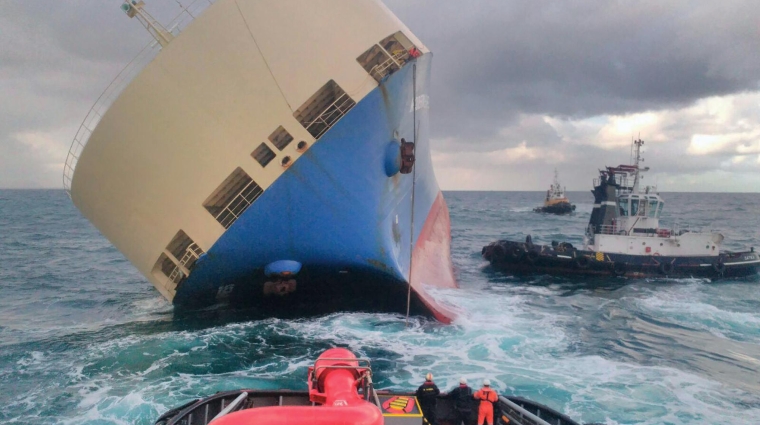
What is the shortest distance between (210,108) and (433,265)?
35.1ft

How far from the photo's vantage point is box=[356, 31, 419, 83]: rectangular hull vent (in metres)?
11.9

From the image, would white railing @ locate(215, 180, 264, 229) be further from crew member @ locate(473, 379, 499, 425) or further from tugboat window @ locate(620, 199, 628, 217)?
tugboat window @ locate(620, 199, 628, 217)

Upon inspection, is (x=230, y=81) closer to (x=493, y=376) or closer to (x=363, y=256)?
(x=363, y=256)

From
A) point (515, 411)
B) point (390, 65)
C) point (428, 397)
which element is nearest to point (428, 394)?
point (428, 397)

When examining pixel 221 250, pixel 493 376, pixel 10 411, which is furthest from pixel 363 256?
pixel 10 411

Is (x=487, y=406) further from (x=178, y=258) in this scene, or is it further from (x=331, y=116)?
(x=178, y=258)

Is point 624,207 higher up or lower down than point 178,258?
higher up

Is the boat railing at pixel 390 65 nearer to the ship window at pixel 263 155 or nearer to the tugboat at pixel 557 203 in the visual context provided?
the ship window at pixel 263 155

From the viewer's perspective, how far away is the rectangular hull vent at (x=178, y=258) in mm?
11031

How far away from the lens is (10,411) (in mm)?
8344

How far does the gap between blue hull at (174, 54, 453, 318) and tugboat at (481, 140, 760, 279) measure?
10035mm

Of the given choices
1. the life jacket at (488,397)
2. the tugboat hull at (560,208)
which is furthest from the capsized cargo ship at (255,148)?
the tugboat hull at (560,208)

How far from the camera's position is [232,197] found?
11078 millimetres

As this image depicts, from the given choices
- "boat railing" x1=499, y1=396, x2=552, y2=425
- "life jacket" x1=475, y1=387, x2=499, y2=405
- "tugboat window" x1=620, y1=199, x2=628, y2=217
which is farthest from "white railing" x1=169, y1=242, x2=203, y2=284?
"tugboat window" x1=620, y1=199, x2=628, y2=217
